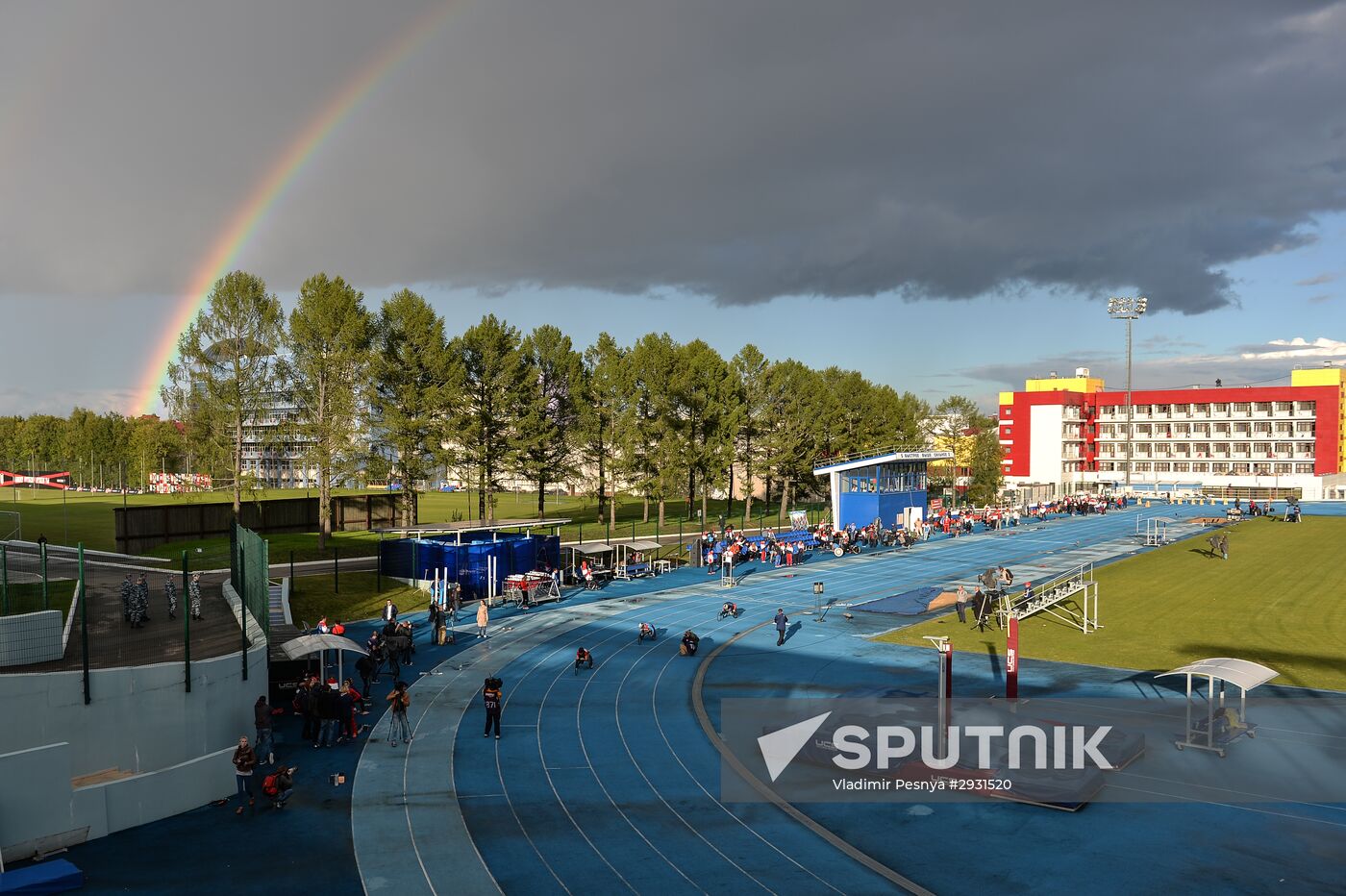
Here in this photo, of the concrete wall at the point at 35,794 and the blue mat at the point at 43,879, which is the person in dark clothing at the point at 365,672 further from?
the blue mat at the point at 43,879

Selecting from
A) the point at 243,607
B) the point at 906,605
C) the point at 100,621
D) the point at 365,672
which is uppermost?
the point at 243,607

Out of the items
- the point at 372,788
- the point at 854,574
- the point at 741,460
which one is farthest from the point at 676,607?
the point at 741,460

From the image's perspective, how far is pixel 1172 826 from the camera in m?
16.9

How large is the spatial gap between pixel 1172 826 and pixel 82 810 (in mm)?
20471

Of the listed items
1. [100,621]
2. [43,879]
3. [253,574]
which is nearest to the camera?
[43,879]

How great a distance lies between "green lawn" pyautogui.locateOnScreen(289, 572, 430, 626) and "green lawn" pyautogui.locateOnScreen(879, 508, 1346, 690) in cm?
2185

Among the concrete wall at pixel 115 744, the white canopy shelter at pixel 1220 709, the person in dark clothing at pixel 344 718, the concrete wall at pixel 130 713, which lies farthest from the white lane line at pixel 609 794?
the white canopy shelter at pixel 1220 709

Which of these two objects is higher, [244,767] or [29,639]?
[29,639]

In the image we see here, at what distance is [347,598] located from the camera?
134ft

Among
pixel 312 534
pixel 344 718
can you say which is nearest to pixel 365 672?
pixel 344 718

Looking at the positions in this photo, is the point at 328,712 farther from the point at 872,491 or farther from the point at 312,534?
the point at 872,491

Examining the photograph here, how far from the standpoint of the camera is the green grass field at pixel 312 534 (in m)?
51.0

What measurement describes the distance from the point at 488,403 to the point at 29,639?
50.2 m

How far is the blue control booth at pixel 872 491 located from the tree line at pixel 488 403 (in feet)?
32.7
